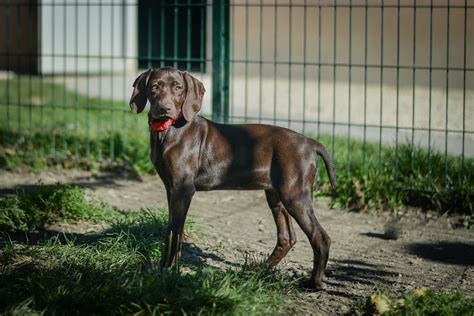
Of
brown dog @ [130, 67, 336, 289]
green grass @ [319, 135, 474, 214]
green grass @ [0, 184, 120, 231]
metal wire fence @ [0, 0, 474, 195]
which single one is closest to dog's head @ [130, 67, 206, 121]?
brown dog @ [130, 67, 336, 289]

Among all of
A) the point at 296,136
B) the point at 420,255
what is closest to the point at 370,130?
the point at 420,255

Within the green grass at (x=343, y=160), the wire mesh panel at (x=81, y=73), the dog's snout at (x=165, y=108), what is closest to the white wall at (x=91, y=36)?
the wire mesh panel at (x=81, y=73)

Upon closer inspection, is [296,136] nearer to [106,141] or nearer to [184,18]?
[106,141]

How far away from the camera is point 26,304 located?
14.9 feet

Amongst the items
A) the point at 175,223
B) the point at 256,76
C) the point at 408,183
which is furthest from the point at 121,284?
the point at 256,76

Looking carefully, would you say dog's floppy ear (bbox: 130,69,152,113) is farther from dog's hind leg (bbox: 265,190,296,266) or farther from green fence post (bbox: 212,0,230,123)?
green fence post (bbox: 212,0,230,123)

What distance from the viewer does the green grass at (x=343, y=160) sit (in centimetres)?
806

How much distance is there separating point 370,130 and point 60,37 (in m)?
9.12

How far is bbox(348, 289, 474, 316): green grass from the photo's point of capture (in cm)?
467

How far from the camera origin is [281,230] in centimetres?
605

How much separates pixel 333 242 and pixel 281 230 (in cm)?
112

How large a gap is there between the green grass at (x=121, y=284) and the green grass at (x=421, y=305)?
0.52 metres

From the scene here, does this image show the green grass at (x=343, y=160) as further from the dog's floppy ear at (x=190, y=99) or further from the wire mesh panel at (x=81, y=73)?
the dog's floppy ear at (x=190, y=99)

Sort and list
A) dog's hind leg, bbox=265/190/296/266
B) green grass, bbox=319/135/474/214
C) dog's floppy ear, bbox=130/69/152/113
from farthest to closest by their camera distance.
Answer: green grass, bbox=319/135/474/214
dog's hind leg, bbox=265/190/296/266
dog's floppy ear, bbox=130/69/152/113
